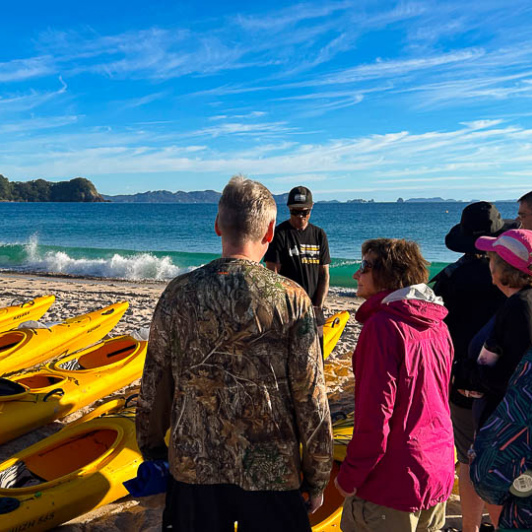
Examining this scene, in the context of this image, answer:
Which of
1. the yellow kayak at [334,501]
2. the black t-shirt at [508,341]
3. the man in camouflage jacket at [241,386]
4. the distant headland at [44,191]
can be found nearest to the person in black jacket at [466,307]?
the black t-shirt at [508,341]

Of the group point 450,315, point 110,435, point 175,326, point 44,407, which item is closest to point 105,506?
point 110,435

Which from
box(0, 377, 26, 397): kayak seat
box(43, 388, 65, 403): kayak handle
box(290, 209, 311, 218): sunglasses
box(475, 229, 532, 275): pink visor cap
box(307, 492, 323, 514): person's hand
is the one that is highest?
box(290, 209, 311, 218): sunglasses

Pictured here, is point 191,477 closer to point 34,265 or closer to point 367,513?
point 367,513

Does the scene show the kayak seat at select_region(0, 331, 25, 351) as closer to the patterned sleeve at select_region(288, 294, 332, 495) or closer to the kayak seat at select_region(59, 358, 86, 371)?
the kayak seat at select_region(59, 358, 86, 371)

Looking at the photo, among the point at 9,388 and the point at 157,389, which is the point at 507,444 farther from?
the point at 9,388

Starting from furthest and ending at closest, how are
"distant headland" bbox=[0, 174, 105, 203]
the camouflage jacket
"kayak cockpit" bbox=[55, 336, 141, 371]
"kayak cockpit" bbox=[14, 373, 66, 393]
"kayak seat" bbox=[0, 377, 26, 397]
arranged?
1. "distant headland" bbox=[0, 174, 105, 203]
2. "kayak cockpit" bbox=[55, 336, 141, 371]
3. "kayak cockpit" bbox=[14, 373, 66, 393]
4. "kayak seat" bbox=[0, 377, 26, 397]
5. the camouflage jacket

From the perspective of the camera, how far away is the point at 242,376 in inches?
62.6

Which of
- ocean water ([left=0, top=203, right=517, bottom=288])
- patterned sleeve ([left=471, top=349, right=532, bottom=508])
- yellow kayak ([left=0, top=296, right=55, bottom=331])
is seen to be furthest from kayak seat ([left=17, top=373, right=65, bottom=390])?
ocean water ([left=0, top=203, right=517, bottom=288])

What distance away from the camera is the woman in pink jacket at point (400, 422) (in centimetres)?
171

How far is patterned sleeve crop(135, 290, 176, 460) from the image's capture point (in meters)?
1.67

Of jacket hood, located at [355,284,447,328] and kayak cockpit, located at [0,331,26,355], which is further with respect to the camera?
kayak cockpit, located at [0,331,26,355]

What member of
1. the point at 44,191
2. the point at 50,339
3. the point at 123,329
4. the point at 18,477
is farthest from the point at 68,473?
the point at 44,191

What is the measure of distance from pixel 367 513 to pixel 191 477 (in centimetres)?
67

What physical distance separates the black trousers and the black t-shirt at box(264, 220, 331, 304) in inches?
101
